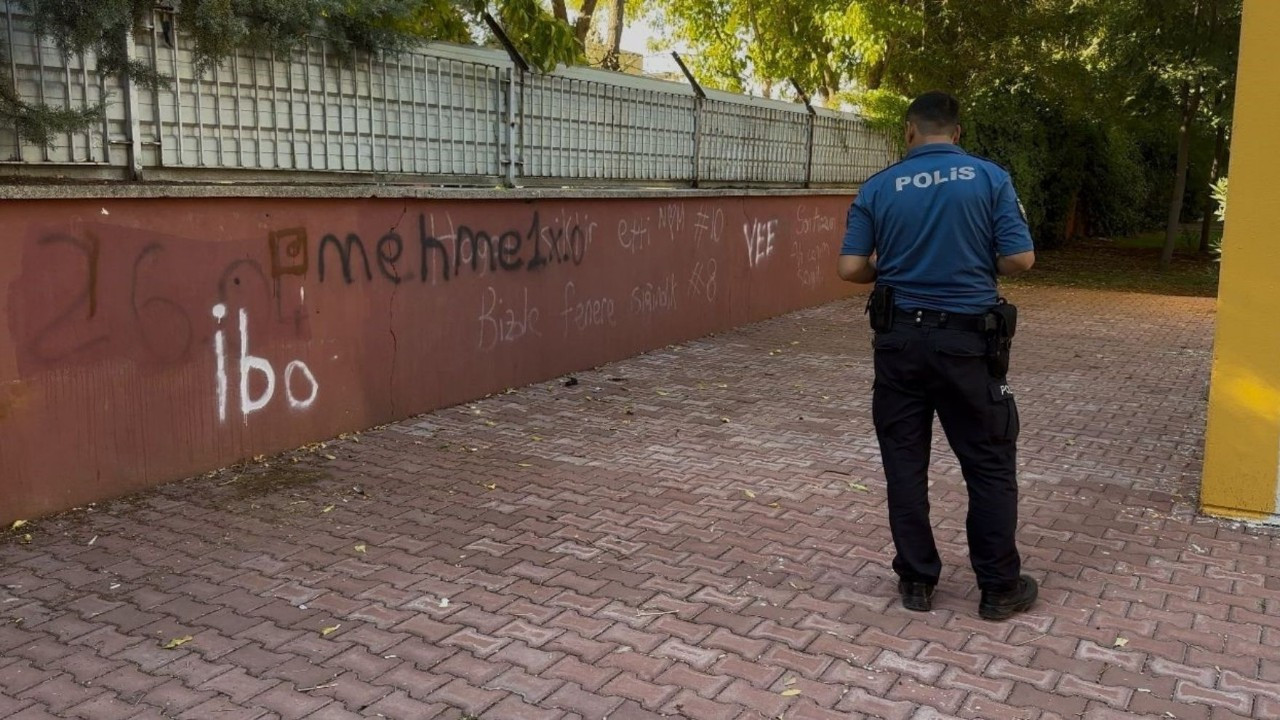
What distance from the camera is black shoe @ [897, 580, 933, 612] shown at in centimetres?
414

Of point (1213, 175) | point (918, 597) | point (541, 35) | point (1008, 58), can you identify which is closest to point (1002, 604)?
point (918, 597)

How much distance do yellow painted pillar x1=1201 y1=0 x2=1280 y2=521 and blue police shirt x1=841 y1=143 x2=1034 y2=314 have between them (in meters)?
1.70

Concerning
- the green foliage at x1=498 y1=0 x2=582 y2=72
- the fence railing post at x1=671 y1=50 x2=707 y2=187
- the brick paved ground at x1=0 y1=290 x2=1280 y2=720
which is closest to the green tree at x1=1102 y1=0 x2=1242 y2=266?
the fence railing post at x1=671 y1=50 x2=707 y2=187

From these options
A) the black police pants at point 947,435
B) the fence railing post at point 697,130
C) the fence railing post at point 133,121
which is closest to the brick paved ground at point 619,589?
the black police pants at point 947,435

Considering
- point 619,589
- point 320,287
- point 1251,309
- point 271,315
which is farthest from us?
point 320,287

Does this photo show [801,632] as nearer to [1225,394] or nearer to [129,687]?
[129,687]

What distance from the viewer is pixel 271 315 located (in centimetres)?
605

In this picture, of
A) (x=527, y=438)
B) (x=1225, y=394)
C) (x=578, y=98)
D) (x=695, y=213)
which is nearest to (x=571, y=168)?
(x=578, y=98)

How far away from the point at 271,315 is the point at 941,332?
3.77m

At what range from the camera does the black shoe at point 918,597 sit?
4.14 meters

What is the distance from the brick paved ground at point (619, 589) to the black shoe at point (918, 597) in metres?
0.06

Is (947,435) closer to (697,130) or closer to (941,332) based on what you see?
(941,332)

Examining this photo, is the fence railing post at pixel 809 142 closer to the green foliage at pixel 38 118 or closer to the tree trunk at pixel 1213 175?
the green foliage at pixel 38 118

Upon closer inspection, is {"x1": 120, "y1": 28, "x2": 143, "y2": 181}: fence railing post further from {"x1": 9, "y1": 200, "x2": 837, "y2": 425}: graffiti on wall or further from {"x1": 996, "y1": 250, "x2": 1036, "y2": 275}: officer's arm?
{"x1": 996, "y1": 250, "x2": 1036, "y2": 275}: officer's arm
